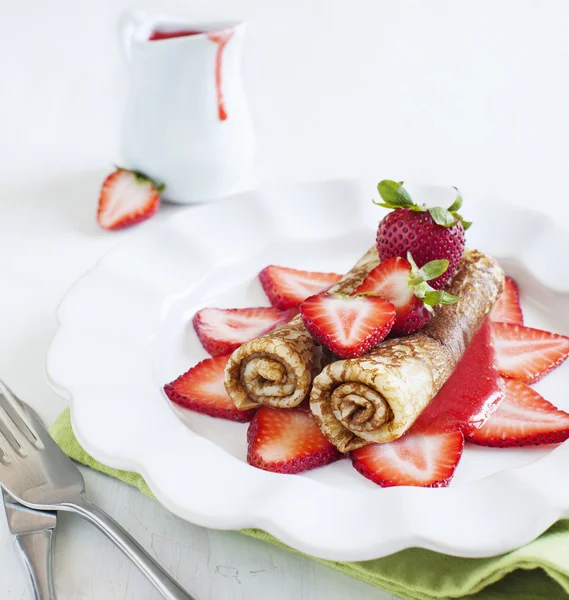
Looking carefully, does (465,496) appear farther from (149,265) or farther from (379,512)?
(149,265)

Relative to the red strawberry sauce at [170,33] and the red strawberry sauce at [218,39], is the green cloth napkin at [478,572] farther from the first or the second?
the red strawberry sauce at [170,33]

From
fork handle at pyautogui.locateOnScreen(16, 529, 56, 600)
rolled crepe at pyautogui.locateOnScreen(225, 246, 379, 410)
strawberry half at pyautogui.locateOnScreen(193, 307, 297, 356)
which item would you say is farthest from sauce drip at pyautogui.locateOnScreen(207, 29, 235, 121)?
fork handle at pyautogui.locateOnScreen(16, 529, 56, 600)

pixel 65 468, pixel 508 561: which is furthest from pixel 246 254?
pixel 508 561

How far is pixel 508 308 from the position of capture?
2371 mm

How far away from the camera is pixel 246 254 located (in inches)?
104

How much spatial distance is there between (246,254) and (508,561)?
1441mm

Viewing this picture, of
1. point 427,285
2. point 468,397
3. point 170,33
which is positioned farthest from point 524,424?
point 170,33

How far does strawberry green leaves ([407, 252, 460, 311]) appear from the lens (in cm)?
196

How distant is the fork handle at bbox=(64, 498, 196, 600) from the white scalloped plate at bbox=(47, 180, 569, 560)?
114mm

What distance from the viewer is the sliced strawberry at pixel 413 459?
1735mm

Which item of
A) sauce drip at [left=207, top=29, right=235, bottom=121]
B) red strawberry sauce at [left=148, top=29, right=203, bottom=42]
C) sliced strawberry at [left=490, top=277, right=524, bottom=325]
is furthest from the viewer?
red strawberry sauce at [left=148, top=29, right=203, bottom=42]

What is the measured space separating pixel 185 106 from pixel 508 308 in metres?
1.36

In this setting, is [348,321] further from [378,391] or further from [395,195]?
[395,195]

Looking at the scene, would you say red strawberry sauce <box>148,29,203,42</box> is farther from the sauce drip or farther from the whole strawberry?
the whole strawberry
